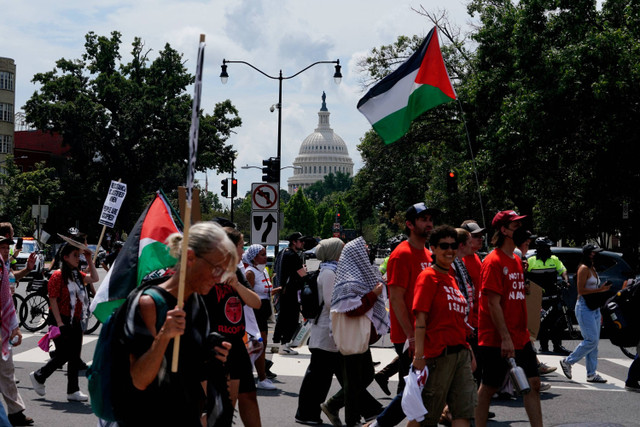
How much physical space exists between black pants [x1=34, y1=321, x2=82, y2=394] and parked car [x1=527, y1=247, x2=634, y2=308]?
9.50 m

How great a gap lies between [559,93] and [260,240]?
12.1m

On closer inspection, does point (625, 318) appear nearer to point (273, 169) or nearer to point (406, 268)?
point (406, 268)

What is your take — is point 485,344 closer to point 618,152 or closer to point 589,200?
point 618,152

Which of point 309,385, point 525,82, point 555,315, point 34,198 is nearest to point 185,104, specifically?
point 34,198

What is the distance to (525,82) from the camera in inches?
1038

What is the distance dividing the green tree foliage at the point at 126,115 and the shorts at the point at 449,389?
160ft

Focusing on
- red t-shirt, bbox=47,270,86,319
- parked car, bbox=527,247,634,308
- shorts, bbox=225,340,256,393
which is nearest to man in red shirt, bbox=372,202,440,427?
shorts, bbox=225,340,256,393

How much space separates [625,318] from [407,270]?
4.15m

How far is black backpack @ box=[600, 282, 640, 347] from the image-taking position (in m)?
9.61

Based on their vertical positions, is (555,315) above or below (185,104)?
below

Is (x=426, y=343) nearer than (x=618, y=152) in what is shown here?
Yes

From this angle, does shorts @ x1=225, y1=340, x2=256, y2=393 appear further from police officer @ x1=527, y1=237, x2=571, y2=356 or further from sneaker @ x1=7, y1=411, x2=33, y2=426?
police officer @ x1=527, y1=237, x2=571, y2=356

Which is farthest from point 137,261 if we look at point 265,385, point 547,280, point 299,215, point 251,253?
point 299,215

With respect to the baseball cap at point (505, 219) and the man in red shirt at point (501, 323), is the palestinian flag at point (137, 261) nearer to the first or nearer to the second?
the man in red shirt at point (501, 323)
